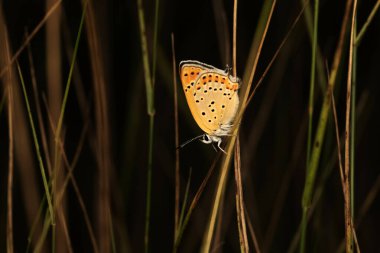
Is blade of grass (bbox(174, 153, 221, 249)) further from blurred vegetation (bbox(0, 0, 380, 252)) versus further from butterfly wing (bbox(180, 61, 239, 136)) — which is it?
blurred vegetation (bbox(0, 0, 380, 252))

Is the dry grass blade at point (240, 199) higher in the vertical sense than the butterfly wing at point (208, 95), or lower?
lower

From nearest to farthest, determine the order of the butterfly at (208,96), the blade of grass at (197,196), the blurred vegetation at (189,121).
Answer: the blade of grass at (197,196)
the butterfly at (208,96)
the blurred vegetation at (189,121)

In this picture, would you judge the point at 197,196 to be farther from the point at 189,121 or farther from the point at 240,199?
the point at 189,121

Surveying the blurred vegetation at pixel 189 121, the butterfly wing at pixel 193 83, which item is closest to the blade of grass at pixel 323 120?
the butterfly wing at pixel 193 83

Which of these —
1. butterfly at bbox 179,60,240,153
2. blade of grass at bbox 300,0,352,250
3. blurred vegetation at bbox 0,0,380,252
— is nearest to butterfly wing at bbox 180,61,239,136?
butterfly at bbox 179,60,240,153

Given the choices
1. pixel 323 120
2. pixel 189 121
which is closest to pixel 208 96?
pixel 323 120

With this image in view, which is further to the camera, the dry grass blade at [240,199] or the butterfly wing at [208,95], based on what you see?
the butterfly wing at [208,95]

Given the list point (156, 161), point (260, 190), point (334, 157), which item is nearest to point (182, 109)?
point (156, 161)

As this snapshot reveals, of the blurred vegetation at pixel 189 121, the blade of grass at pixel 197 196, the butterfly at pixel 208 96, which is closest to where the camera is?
the blade of grass at pixel 197 196

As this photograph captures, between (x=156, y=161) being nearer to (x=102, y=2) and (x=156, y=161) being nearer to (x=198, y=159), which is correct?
(x=198, y=159)

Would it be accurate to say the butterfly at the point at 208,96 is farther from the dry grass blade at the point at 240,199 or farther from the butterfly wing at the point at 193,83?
the dry grass blade at the point at 240,199
